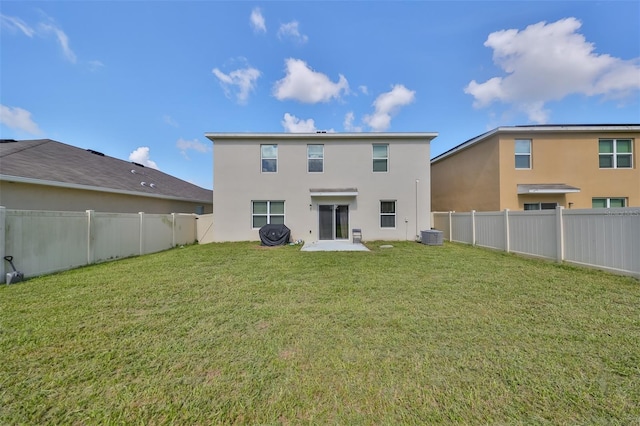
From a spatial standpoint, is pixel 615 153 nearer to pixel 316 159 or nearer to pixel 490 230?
pixel 490 230

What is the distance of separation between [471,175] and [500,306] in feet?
39.7

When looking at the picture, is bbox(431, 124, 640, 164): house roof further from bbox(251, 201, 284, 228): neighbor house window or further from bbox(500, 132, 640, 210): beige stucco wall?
bbox(251, 201, 284, 228): neighbor house window

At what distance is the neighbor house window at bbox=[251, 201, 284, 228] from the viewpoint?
13.1 metres

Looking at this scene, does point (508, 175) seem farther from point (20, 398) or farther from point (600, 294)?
point (20, 398)

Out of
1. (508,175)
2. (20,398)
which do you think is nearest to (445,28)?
(508,175)

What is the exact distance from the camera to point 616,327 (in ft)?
10.9

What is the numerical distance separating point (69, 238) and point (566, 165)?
808 inches

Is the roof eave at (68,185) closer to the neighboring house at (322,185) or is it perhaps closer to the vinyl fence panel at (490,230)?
the neighboring house at (322,185)

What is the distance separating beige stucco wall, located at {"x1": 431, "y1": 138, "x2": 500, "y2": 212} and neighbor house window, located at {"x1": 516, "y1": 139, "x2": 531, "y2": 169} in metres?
1.11

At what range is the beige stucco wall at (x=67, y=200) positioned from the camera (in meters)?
8.09

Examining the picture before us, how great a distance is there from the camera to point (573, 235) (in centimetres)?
664

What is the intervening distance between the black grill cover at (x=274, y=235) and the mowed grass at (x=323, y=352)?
6.32 metres

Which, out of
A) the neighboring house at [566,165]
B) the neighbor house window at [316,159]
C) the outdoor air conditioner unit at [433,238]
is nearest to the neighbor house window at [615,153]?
the neighboring house at [566,165]

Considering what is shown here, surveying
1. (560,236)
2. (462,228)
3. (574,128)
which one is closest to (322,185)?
(462,228)
